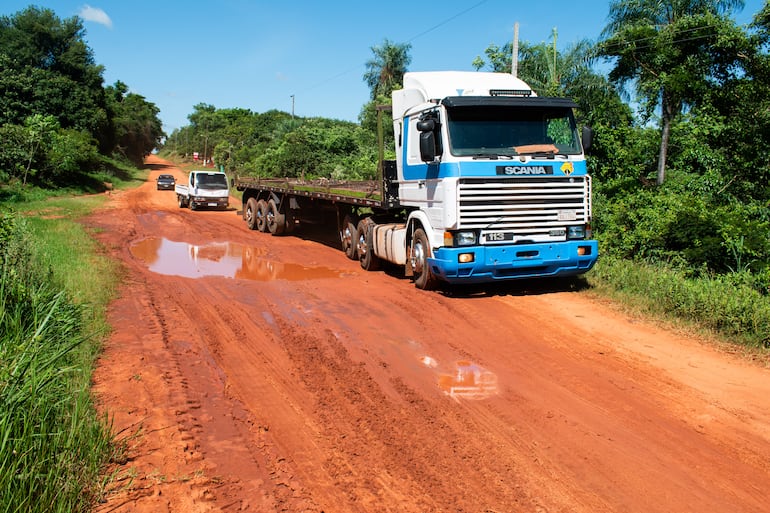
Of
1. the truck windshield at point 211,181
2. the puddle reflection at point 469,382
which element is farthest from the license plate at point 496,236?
the truck windshield at point 211,181

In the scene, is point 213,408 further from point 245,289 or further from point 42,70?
point 42,70

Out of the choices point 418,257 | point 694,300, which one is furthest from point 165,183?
point 694,300

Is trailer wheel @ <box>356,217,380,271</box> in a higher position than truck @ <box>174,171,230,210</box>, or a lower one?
lower

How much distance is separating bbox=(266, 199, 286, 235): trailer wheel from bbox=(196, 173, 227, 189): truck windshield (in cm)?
1061

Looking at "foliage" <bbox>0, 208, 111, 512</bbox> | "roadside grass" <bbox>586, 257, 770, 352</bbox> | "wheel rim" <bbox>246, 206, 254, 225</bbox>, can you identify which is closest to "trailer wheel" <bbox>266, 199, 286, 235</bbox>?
"wheel rim" <bbox>246, 206, 254, 225</bbox>

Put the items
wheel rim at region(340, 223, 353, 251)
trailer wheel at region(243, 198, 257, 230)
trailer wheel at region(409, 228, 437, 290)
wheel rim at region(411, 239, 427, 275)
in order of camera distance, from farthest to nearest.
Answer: trailer wheel at region(243, 198, 257, 230), wheel rim at region(340, 223, 353, 251), wheel rim at region(411, 239, 427, 275), trailer wheel at region(409, 228, 437, 290)

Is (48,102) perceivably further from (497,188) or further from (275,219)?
(497,188)

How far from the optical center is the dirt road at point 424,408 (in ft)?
12.7

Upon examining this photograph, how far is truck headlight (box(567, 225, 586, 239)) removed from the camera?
9.34m

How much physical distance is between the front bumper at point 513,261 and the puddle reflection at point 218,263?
354cm

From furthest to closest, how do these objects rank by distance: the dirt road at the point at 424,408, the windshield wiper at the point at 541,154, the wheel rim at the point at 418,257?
the wheel rim at the point at 418,257 → the windshield wiper at the point at 541,154 → the dirt road at the point at 424,408

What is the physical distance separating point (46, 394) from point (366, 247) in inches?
337

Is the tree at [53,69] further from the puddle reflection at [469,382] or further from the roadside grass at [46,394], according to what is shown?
the puddle reflection at [469,382]

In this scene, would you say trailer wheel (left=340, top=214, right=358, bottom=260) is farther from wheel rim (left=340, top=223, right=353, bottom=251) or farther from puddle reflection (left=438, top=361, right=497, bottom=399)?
puddle reflection (left=438, top=361, right=497, bottom=399)
